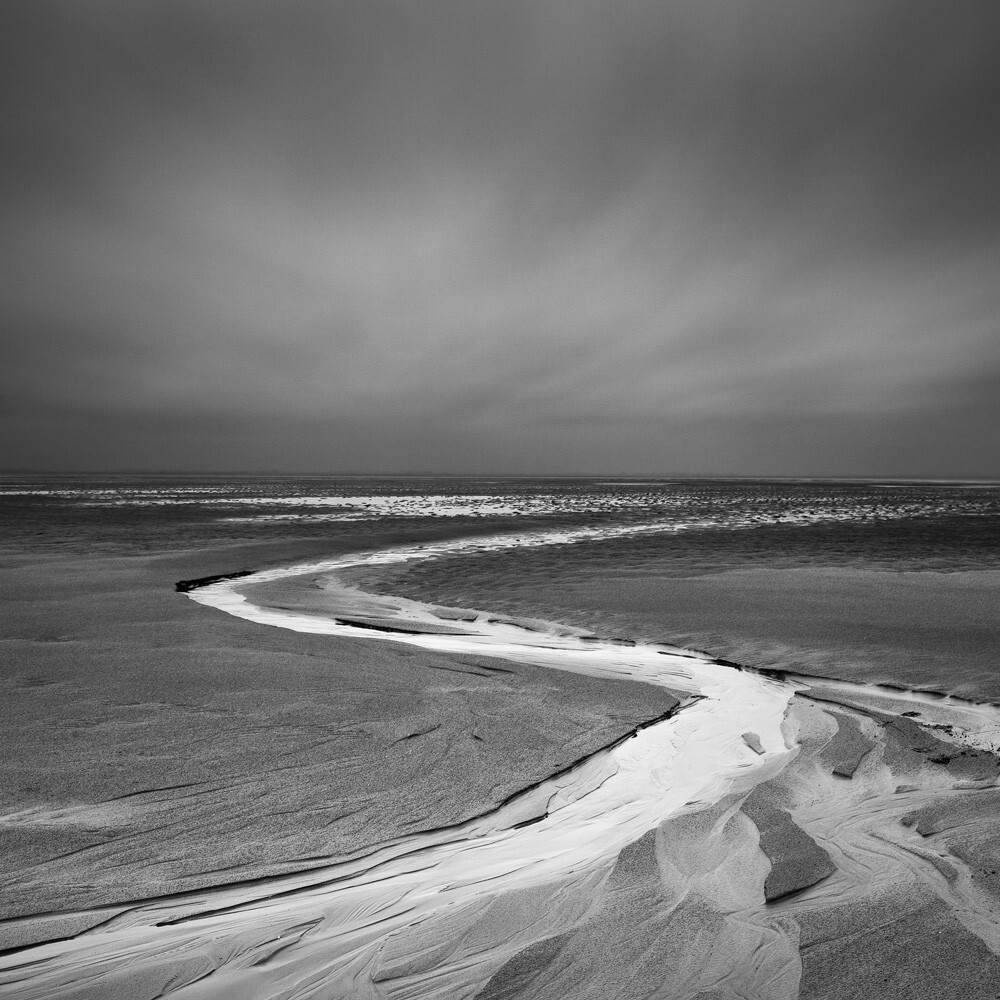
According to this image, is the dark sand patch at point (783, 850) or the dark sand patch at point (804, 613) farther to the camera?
the dark sand patch at point (804, 613)

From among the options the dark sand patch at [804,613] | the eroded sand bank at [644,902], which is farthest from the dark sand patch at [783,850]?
the dark sand patch at [804,613]

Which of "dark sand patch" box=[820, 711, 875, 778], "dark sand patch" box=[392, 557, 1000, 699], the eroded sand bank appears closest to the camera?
the eroded sand bank

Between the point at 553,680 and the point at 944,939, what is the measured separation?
13.6 feet

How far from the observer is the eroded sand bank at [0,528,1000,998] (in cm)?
267

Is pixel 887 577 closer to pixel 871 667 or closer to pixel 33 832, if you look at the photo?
pixel 871 667

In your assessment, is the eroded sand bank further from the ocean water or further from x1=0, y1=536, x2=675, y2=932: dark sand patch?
the ocean water

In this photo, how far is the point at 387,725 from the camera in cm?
525

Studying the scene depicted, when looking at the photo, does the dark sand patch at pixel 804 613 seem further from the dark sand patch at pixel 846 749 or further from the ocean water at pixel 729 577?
the dark sand patch at pixel 846 749

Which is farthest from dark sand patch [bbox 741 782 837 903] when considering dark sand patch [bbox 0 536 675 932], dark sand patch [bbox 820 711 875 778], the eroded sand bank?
dark sand patch [bbox 0 536 675 932]

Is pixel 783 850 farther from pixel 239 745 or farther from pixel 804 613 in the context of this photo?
pixel 804 613

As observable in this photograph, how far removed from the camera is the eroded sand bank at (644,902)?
2.67 m

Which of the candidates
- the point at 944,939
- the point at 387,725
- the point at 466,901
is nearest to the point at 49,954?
the point at 466,901

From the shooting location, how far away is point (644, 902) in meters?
3.17

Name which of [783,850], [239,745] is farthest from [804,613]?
[239,745]
